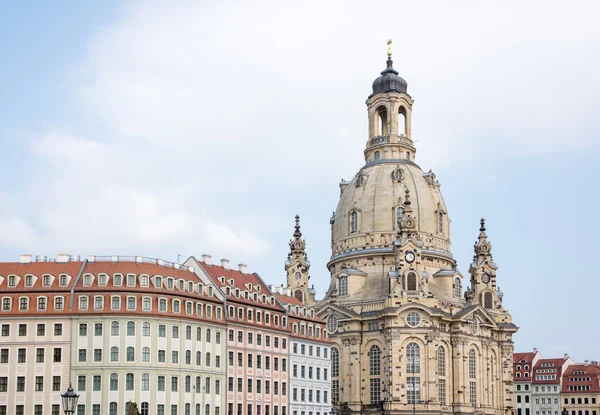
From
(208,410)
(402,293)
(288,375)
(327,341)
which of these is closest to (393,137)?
(402,293)

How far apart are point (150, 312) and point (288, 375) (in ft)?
71.4

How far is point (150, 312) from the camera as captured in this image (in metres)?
87.3

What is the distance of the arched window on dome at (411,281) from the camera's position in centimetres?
14138

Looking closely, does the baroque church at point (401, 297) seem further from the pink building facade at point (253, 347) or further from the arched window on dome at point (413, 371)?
the pink building facade at point (253, 347)

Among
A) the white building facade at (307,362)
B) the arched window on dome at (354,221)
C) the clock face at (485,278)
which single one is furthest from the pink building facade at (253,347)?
the clock face at (485,278)

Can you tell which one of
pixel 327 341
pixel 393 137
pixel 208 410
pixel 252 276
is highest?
pixel 393 137

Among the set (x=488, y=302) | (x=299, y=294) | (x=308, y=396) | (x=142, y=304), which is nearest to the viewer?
(x=142, y=304)

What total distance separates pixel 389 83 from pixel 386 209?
81.0 ft

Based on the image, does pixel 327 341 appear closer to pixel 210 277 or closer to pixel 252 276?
pixel 252 276

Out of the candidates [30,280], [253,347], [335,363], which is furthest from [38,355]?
[335,363]

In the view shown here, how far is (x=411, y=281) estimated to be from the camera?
142m

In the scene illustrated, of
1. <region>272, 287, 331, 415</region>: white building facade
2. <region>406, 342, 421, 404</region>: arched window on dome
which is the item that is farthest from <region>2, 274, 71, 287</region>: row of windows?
<region>406, 342, 421, 404</region>: arched window on dome

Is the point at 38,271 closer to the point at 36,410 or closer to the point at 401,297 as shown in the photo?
the point at 36,410

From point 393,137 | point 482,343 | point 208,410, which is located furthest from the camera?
point 393,137
